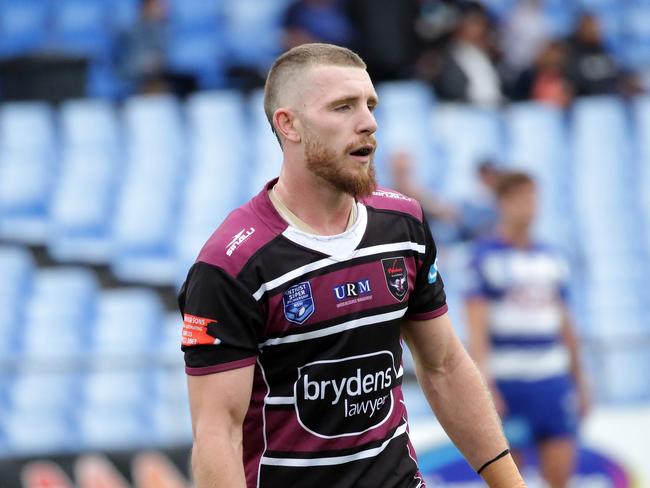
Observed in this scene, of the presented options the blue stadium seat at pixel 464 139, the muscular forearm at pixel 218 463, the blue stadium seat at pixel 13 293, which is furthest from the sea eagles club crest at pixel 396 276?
the blue stadium seat at pixel 464 139

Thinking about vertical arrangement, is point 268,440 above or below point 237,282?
below

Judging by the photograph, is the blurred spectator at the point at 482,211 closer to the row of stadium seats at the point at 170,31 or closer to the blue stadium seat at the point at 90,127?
the row of stadium seats at the point at 170,31

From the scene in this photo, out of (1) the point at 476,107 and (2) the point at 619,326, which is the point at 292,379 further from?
(1) the point at 476,107

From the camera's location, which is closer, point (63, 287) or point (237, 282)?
point (237, 282)

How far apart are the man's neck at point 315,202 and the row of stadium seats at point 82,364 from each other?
5606 mm

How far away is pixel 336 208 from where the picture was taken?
3.91m

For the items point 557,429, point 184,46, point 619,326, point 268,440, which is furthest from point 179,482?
point 184,46

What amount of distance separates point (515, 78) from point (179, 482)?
682cm

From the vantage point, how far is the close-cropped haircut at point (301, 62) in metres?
3.79

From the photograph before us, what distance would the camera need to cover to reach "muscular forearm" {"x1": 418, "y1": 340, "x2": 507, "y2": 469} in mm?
4023

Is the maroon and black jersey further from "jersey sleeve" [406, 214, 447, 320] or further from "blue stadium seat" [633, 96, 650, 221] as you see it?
"blue stadium seat" [633, 96, 650, 221]

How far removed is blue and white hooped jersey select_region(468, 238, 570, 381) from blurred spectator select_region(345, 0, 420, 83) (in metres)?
6.01

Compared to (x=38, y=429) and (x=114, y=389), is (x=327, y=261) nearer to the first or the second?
(x=114, y=389)

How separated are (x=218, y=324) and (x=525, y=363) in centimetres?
470
